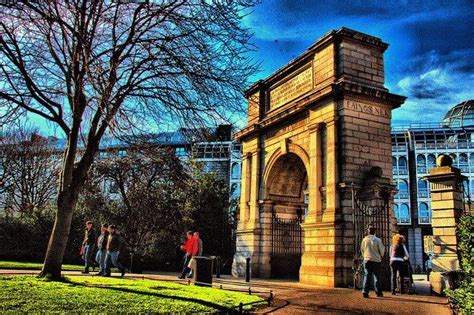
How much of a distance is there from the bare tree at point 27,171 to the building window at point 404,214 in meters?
34.6

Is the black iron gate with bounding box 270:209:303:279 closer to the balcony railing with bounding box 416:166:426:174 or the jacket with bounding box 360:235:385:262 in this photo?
the jacket with bounding box 360:235:385:262

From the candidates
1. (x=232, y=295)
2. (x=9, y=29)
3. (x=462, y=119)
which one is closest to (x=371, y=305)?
(x=232, y=295)

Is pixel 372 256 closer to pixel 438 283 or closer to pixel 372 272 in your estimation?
pixel 372 272

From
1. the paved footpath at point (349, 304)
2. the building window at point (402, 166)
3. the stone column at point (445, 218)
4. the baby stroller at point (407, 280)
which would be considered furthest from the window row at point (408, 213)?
the paved footpath at point (349, 304)

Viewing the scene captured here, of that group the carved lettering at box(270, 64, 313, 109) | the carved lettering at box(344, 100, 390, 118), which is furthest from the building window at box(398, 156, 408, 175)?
the carved lettering at box(344, 100, 390, 118)

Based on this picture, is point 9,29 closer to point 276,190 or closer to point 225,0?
point 225,0

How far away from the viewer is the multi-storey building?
45.9m

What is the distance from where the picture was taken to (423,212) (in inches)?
1821

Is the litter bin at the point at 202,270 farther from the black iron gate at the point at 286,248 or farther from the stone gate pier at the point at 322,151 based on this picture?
the black iron gate at the point at 286,248

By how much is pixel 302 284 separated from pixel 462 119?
42113mm

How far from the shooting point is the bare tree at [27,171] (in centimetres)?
2897

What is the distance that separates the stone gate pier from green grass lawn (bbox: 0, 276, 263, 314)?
220 inches

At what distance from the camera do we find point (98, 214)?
25984mm

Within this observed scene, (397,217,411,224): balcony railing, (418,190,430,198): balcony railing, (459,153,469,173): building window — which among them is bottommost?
(397,217,411,224): balcony railing
